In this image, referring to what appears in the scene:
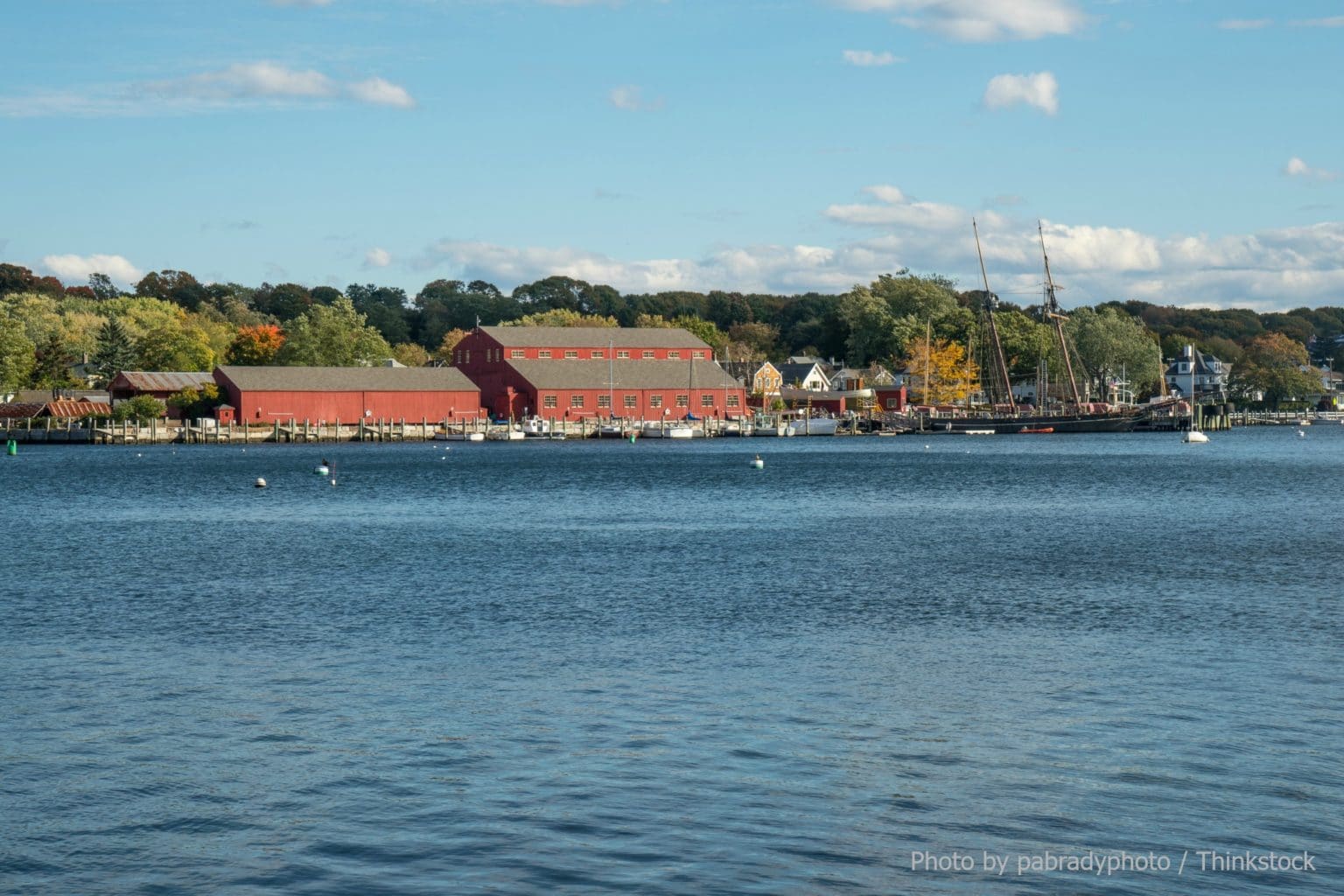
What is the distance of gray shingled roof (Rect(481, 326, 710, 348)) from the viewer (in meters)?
140

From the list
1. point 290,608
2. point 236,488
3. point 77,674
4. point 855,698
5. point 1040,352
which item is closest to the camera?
point 855,698

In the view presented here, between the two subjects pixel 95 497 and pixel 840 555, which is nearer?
pixel 840 555

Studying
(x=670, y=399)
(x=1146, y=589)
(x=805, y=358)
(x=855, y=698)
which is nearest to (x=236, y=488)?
(x=1146, y=589)

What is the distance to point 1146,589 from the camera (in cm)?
3059

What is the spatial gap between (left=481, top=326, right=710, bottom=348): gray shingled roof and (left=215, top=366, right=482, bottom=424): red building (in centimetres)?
826

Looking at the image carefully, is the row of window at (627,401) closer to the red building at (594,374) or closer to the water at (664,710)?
the red building at (594,374)

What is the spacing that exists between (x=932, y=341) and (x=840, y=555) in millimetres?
135894

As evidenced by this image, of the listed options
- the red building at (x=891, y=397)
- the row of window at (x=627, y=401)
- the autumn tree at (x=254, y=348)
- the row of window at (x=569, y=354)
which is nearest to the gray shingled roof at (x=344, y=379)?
the row of window at (x=569, y=354)

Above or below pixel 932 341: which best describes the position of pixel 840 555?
below

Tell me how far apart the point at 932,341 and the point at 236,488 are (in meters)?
115

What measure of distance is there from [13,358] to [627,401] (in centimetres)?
5474

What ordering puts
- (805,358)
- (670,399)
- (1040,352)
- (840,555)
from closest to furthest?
(840,555)
(670,399)
(1040,352)
(805,358)

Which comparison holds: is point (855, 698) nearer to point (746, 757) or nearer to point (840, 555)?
point (746, 757)

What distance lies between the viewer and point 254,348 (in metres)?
147
